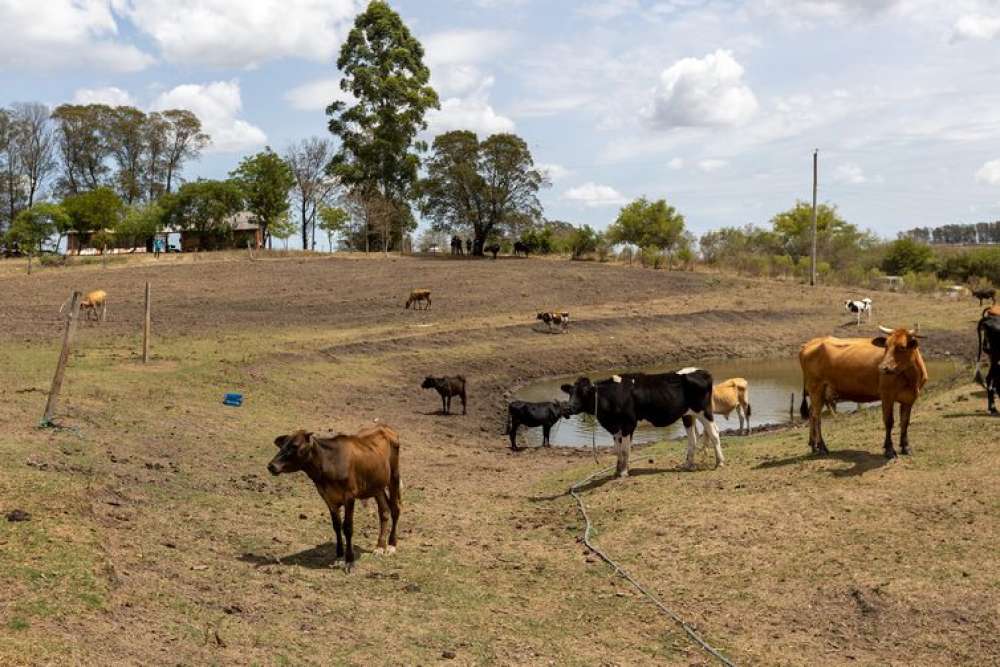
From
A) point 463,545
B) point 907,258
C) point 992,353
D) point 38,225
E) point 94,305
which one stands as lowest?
point 463,545

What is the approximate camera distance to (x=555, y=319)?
131 ft

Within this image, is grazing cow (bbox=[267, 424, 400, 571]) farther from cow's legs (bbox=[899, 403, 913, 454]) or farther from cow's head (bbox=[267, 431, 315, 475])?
cow's legs (bbox=[899, 403, 913, 454])

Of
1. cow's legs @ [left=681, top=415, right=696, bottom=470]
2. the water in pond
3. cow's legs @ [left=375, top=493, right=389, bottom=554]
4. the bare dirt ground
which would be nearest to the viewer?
the bare dirt ground

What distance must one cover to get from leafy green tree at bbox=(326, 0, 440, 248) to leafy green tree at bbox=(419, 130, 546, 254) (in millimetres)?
6479

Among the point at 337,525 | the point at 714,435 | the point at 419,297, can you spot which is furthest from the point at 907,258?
the point at 337,525

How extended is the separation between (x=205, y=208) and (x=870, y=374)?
6899 cm

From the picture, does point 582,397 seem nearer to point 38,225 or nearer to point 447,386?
point 447,386

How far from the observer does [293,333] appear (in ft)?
115

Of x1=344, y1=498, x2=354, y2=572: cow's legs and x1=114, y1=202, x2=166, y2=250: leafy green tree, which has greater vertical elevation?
x1=114, y1=202, x2=166, y2=250: leafy green tree

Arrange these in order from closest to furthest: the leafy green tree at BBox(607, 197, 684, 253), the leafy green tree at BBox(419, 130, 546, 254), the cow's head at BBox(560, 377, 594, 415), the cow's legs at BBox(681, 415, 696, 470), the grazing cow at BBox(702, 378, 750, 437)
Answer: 1. the cow's head at BBox(560, 377, 594, 415)
2. the cow's legs at BBox(681, 415, 696, 470)
3. the grazing cow at BBox(702, 378, 750, 437)
4. the leafy green tree at BBox(419, 130, 546, 254)
5. the leafy green tree at BBox(607, 197, 684, 253)

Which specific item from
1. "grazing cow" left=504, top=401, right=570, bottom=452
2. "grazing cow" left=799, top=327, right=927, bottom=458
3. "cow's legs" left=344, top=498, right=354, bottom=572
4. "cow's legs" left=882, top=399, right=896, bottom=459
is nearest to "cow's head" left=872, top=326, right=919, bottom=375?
"grazing cow" left=799, top=327, right=927, bottom=458

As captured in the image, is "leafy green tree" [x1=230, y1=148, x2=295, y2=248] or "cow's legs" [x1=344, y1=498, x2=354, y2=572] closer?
"cow's legs" [x1=344, y1=498, x2=354, y2=572]

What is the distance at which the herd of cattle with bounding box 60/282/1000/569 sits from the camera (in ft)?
35.2

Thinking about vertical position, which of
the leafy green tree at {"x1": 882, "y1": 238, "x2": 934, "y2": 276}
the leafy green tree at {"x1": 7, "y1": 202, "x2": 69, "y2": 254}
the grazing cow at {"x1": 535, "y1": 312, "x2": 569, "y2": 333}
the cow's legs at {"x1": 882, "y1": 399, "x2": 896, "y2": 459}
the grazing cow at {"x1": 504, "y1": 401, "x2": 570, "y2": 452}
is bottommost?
the grazing cow at {"x1": 504, "y1": 401, "x2": 570, "y2": 452}
